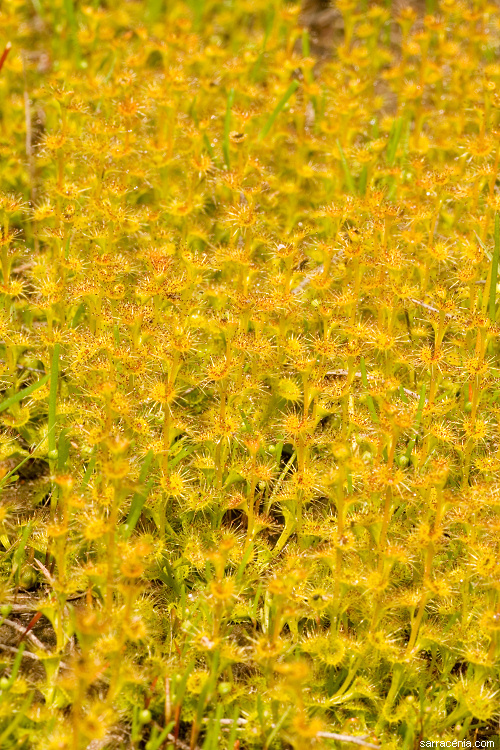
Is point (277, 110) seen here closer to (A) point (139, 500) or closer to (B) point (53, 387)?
(B) point (53, 387)

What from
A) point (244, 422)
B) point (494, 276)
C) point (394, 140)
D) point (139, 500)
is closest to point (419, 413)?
point (244, 422)

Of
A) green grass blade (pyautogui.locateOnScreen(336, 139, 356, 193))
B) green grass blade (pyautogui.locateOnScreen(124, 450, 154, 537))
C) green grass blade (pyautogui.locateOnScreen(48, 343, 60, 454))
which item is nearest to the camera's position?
green grass blade (pyautogui.locateOnScreen(124, 450, 154, 537))

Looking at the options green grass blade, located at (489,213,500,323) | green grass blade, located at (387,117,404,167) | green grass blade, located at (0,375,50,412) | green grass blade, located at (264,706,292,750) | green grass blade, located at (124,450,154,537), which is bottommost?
green grass blade, located at (264,706,292,750)

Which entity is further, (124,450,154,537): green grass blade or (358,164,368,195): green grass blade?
(358,164,368,195): green grass blade

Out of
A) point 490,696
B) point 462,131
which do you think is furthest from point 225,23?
point 490,696

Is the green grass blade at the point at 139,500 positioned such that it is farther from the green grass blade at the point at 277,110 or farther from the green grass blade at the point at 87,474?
the green grass blade at the point at 277,110

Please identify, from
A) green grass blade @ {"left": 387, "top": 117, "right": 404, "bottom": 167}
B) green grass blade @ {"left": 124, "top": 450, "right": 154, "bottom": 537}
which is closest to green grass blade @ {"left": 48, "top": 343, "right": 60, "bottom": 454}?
green grass blade @ {"left": 124, "top": 450, "right": 154, "bottom": 537}

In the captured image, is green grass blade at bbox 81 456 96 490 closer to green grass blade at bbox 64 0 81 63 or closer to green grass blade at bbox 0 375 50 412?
green grass blade at bbox 0 375 50 412

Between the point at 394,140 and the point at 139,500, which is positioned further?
the point at 394,140

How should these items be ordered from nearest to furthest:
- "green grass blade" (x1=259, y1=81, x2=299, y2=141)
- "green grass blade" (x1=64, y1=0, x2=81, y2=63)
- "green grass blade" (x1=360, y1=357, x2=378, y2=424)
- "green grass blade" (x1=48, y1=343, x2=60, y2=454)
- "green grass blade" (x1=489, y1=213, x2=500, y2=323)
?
"green grass blade" (x1=48, y1=343, x2=60, y2=454) → "green grass blade" (x1=360, y1=357, x2=378, y2=424) → "green grass blade" (x1=489, y1=213, x2=500, y2=323) → "green grass blade" (x1=259, y1=81, x2=299, y2=141) → "green grass blade" (x1=64, y1=0, x2=81, y2=63)
